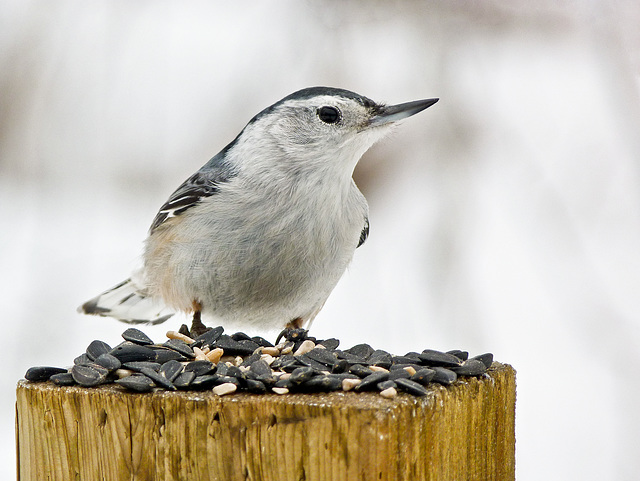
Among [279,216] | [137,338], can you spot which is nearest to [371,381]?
[137,338]

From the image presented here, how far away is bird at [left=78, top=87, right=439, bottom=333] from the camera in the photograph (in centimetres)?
247

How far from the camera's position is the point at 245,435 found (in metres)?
1.53

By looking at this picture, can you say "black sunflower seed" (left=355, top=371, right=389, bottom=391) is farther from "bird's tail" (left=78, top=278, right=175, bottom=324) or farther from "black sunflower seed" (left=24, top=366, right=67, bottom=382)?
"bird's tail" (left=78, top=278, right=175, bottom=324)

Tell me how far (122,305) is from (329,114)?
1.41 m

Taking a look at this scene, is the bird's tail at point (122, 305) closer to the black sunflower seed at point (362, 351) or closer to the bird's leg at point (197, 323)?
the bird's leg at point (197, 323)

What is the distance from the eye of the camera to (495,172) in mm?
3256

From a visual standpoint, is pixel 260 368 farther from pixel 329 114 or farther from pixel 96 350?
pixel 329 114

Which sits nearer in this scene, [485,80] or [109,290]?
[485,80]

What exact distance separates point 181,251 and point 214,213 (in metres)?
0.20

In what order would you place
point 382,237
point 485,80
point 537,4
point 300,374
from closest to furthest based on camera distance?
point 300,374
point 537,4
point 485,80
point 382,237

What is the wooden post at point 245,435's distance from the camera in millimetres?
1480

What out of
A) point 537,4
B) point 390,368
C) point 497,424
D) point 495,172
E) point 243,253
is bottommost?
point 497,424

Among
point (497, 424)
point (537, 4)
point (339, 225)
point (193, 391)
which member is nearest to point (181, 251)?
point (339, 225)

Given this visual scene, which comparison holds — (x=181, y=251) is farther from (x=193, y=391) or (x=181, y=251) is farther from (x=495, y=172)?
(x=495, y=172)
